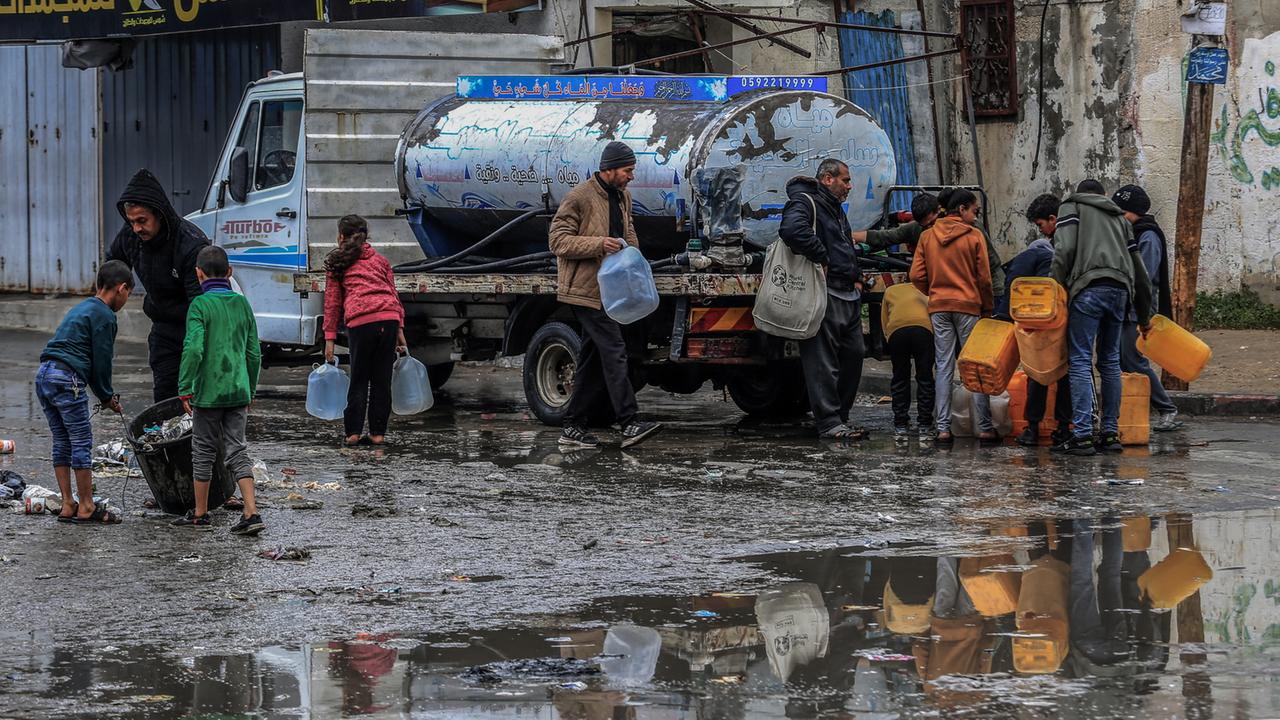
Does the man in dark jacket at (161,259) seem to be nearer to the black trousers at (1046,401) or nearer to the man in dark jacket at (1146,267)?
the black trousers at (1046,401)

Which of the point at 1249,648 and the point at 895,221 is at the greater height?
the point at 895,221

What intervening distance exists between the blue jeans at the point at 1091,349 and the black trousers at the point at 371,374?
167 inches

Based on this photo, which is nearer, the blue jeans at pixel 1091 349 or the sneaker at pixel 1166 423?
the blue jeans at pixel 1091 349

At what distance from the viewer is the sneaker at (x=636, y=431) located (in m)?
10.8

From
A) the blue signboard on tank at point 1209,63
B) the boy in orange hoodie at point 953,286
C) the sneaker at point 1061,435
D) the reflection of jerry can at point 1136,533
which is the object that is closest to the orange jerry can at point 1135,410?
the sneaker at point 1061,435

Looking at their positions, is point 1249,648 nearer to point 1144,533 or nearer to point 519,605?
point 1144,533

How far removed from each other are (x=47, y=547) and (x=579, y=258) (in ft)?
13.6

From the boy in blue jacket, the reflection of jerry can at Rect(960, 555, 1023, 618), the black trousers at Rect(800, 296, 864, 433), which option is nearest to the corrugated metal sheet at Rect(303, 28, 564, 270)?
the black trousers at Rect(800, 296, 864, 433)

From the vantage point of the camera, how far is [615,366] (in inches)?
427

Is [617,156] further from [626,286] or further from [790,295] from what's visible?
[790,295]

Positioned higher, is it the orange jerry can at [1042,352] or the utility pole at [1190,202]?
the utility pole at [1190,202]

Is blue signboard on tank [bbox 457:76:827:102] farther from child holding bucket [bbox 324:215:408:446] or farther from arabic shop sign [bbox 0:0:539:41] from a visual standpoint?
arabic shop sign [bbox 0:0:539:41]

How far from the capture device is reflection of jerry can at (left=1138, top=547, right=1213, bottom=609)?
634 centimetres

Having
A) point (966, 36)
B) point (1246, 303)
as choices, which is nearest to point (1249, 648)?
point (1246, 303)
